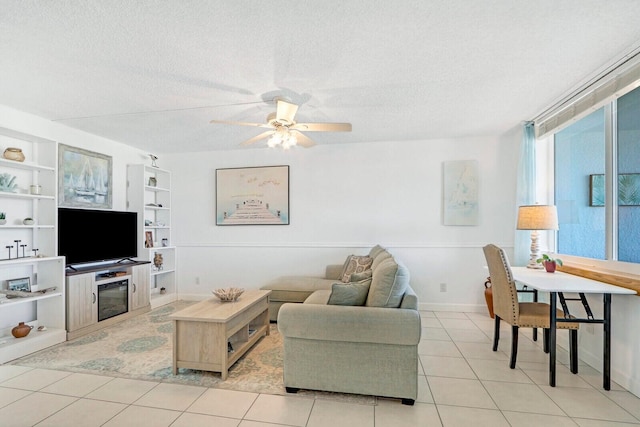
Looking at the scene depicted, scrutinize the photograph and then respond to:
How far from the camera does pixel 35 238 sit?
3.30 meters

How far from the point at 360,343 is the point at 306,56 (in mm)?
2127

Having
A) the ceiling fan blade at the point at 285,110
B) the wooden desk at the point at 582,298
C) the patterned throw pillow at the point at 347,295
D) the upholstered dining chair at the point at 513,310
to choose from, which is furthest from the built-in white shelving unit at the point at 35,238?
the wooden desk at the point at 582,298

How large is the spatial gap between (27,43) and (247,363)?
9.70 ft

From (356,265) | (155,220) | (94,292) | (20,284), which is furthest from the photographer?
(155,220)

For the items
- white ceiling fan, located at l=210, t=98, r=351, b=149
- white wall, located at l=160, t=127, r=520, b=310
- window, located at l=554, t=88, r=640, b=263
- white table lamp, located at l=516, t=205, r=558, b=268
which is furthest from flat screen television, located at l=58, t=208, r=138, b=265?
window, located at l=554, t=88, r=640, b=263

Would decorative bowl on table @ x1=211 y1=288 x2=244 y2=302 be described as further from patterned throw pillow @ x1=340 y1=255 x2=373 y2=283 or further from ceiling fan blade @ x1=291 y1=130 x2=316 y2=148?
ceiling fan blade @ x1=291 y1=130 x2=316 y2=148

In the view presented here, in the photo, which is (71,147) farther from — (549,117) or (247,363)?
(549,117)

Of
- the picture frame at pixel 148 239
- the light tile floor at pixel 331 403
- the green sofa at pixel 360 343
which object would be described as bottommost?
the light tile floor at pixel 331 403

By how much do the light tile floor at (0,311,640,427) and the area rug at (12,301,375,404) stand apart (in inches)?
3.5

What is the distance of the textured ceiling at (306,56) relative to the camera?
173 cm

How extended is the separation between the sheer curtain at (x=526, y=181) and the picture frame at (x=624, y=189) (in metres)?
0.77

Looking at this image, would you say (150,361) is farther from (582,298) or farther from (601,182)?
(601,182)

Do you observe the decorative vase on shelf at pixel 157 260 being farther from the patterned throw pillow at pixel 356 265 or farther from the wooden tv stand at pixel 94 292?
the patterned throw pillow at pixel 356 265

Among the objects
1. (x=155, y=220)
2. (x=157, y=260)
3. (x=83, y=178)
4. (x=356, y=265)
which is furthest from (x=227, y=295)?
(x=155, y=220)
